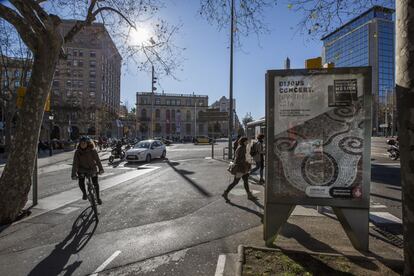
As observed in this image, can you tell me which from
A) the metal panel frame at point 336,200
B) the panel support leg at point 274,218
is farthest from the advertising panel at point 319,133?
the panel support leg at point 274,218

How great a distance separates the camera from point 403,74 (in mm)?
2916

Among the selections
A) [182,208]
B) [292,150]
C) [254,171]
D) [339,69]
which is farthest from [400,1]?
[254,171]

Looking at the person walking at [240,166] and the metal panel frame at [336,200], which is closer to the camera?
the metal panel frame at [336,200]

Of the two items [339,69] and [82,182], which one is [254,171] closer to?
[82,182]

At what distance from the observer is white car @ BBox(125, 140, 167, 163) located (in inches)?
779

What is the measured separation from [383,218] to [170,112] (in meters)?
104

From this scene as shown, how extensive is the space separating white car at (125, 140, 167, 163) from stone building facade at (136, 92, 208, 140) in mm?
81219

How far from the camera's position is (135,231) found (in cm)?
573

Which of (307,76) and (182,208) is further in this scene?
(182,208)

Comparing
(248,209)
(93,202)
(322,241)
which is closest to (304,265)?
(322,241)

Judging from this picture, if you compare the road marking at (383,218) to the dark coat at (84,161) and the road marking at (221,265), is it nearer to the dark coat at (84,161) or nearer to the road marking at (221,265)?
the road marking at (221,265)

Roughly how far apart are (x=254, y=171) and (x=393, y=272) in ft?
34.1

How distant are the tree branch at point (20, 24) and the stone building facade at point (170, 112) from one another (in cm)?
9718

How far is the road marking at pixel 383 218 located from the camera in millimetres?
6344
